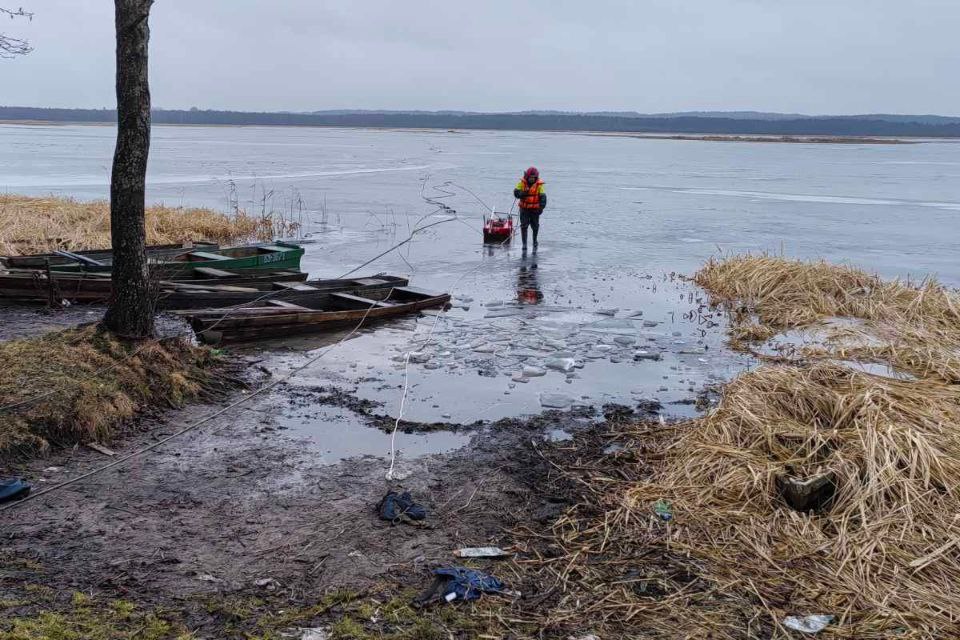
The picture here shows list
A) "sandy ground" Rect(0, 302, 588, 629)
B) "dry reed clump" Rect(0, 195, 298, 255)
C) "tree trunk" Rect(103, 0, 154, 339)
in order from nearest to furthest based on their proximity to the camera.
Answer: "sandy ground" Rect(0, 302, 588, 629)
"tree trunk" Rect(103, 0, 154, 339)
"dry reed clump" Rect(0, 195, 298, 255)

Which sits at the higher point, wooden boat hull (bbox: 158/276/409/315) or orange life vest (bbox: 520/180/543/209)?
orange life vest (bbox: 520/180/543/209)

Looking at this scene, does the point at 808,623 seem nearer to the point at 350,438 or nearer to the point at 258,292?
the point at 350,438

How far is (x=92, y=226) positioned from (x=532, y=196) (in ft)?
28.8

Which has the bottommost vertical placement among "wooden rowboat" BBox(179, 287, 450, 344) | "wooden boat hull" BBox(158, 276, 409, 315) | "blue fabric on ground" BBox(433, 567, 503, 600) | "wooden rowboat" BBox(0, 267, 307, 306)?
"blue fabric on ground" BBox(433, 567, 503, 600)

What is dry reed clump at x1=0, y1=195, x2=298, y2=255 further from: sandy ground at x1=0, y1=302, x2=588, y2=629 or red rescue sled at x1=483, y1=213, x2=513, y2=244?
sandy ground at x1=0, y1=302, x2=588, y2=629

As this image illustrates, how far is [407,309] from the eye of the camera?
37.9ft

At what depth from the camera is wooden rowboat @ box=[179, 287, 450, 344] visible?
9.55 metres

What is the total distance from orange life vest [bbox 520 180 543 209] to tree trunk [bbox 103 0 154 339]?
10663 millimetres

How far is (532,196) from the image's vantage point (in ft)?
57.4

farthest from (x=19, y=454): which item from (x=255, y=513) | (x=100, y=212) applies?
(x=100, y=212)

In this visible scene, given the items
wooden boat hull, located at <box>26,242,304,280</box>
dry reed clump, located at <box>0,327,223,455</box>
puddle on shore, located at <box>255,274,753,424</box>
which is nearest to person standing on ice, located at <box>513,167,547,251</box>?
puddle on shore, located at <box>255,274,753,424</box>

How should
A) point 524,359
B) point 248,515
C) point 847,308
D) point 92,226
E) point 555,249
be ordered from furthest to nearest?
point 555,249 → point 92,226 → point 847,308 → point 524,359 → point 248,515

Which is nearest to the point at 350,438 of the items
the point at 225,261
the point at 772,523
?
the point at 772,523

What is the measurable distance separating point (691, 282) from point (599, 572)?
11.0m
